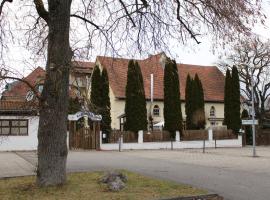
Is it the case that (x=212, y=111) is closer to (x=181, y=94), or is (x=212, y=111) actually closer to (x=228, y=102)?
(x=181, y=94)

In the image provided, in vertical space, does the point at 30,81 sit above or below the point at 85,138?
above

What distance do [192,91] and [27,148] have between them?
17.9 m

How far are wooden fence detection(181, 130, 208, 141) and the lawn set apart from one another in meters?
30.6

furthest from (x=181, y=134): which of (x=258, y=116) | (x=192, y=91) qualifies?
(x=258, y=116)

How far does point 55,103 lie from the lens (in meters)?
13.4

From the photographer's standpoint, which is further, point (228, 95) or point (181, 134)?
point (228, 95)

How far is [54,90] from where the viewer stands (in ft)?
43.9

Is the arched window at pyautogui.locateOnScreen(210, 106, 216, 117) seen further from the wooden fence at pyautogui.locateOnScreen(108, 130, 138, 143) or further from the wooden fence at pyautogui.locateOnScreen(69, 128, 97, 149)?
the wooden fence at pyautogui.locateOnScreen(69, 128, 97, 149)

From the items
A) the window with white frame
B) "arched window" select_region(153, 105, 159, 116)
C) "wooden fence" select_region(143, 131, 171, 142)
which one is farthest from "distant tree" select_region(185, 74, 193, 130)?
the window with white frame

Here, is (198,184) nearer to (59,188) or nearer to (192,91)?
(59,188)

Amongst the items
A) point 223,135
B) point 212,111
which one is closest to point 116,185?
point 223,135

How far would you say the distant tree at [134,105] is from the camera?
42.9 metres

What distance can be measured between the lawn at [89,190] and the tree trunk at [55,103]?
481 mm

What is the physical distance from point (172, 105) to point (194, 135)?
3.45m
